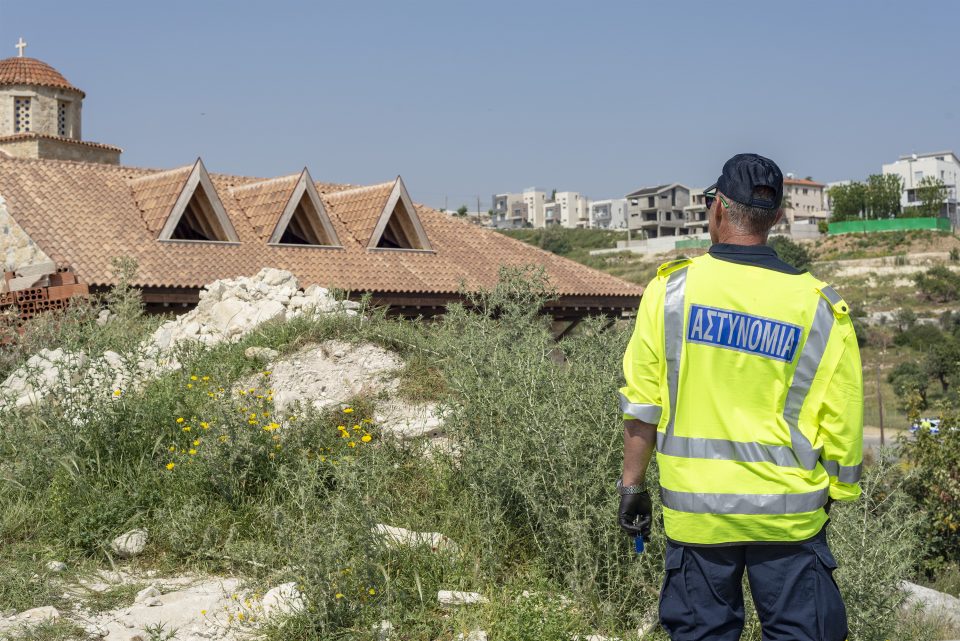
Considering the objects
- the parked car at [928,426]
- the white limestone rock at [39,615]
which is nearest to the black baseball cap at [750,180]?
the white limestone rock at [39,615]

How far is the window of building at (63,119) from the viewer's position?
2492 cm

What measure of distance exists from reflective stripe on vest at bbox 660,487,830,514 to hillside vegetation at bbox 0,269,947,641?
159cm

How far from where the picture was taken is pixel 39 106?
24.4 metres

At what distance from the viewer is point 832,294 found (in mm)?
3680

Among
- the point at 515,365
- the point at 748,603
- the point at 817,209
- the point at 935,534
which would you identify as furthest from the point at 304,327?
the point at 817,209

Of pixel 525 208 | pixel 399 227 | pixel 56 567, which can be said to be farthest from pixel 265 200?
pixel 525 208

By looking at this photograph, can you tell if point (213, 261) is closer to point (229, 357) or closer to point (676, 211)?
point (229, 357)

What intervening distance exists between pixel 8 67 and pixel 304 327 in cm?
1934

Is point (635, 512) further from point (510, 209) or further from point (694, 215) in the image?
point (510, 209)

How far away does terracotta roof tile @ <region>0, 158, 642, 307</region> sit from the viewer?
16.0 metres

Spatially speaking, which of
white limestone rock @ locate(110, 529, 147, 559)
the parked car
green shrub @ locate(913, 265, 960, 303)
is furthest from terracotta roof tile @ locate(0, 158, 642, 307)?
green shrub @ locate(913, 265, 960, 303)

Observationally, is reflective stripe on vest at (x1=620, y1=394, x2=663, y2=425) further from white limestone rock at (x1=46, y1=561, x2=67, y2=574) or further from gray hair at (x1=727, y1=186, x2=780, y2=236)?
white limestone rock at (x1=46, y1=561, x2=67, y2=574)

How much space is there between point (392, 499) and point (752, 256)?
3520mm

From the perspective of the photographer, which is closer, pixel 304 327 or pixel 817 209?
pixel 304 327
